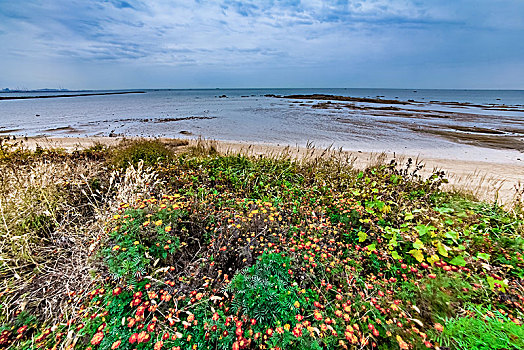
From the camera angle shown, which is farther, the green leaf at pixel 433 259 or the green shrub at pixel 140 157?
the green shrub at pixel 140 157

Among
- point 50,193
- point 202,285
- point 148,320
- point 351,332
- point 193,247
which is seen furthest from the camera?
point 50,193

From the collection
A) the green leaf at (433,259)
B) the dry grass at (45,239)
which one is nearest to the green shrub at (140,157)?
the dry grass at (45,239)

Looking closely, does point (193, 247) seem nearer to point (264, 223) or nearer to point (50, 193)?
point (264, 223)

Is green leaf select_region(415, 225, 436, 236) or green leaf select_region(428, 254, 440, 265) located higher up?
green leaf select_region(415, 225, 436, 236)

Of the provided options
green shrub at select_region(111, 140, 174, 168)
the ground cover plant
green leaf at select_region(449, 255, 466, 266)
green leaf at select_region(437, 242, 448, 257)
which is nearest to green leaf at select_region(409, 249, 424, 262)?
the ground cover plant

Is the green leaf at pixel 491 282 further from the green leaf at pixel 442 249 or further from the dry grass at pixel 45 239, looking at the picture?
the dry grass at pixel 45 239

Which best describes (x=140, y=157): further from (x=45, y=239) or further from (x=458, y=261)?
(x=458, y=261)

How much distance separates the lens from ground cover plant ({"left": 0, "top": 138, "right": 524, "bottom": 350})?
6.91 ft

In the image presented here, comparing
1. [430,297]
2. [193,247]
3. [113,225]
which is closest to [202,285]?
[193,247]

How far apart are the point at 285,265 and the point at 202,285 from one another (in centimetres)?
100

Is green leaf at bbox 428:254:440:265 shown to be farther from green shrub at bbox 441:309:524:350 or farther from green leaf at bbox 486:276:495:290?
green shrub at bbox 441:309:524:350

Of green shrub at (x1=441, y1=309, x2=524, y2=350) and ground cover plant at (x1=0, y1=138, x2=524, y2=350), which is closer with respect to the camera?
green shrub at (x1=441, y1=309, x2=524, y2=350)

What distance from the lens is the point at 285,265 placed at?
259 centimetres

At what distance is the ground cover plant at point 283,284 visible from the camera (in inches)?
83.0
